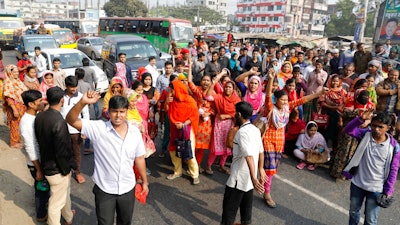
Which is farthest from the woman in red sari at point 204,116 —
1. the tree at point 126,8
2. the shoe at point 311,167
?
the tree at point 126,8

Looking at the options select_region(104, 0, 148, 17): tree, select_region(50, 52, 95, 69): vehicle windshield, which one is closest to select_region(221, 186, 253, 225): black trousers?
select_region(50, 52, 95, 69): vehicle windshield

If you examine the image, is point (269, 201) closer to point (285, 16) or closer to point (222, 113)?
point (222, 113)

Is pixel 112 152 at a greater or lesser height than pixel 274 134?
greater

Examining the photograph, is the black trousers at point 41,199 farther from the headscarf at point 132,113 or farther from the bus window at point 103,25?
the bus window at point 103,25

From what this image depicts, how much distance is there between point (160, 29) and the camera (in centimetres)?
1983

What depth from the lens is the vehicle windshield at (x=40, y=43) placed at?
14380 millimetres

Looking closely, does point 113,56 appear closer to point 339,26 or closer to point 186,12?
point 339,26

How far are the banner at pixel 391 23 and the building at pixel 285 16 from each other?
55659 millimetres

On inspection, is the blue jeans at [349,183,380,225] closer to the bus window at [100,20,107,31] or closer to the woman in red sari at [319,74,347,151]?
the woman in red sari at [319,74,347,151]

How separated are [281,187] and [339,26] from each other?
72.4 m

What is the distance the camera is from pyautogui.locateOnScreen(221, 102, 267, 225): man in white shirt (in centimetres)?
296

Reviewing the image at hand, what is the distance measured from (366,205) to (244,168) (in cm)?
136

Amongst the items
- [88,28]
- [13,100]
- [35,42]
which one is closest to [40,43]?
[35,42]

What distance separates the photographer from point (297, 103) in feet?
15.1
